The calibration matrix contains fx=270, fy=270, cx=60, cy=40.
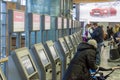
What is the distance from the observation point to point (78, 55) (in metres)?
4.36

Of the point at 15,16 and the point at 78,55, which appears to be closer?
the point at 15,16

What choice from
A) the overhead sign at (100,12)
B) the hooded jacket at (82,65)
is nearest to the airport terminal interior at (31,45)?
the hooded jacket at (82,65)

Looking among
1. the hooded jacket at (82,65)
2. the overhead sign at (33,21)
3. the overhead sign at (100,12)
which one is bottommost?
the hooded jacket at (82,65)

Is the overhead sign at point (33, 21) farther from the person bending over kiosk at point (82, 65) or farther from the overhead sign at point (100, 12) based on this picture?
the overhead sign at point (100, 12)

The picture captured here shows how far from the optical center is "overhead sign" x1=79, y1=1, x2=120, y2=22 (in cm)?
2017

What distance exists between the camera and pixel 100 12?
2061cm

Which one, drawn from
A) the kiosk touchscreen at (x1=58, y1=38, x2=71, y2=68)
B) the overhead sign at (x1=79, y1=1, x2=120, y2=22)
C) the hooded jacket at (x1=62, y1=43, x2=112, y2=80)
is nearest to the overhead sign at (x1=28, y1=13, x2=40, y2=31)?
the hooded jacket at (x1=62, y1=43, x2=112, y2=80)

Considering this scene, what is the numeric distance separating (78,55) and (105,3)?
649 inches

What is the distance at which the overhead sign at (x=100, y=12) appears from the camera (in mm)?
20169

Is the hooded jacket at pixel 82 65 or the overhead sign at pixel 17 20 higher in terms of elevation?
the overhead sign at pixel 17 20

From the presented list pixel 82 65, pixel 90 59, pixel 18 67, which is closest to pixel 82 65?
pixel 82 65

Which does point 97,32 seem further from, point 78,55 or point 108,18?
point 108,18

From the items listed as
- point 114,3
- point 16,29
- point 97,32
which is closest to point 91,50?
point 16,29

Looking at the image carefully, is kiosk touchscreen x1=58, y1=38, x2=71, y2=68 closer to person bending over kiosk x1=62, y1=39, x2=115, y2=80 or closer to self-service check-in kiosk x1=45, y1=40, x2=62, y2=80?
self-service check-in kiosk x1=45, y1=40, x2=62, y2=80
